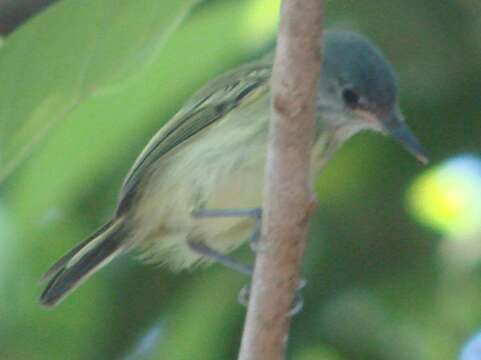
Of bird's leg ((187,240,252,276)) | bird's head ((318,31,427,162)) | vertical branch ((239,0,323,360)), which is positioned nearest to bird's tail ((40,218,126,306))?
bird's leg ((187,240,252,276))

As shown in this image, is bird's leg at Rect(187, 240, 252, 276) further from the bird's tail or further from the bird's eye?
the bird's eye

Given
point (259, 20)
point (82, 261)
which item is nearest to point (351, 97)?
point (259, 20)

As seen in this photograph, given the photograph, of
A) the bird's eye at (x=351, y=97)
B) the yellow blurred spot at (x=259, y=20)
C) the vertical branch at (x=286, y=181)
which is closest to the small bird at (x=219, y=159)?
the bird's eye at (x=351, y=97)

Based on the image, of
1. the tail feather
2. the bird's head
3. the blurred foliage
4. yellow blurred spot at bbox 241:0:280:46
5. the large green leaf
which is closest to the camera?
the large green leaf

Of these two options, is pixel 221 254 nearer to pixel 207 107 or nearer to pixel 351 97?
pixel 207 107

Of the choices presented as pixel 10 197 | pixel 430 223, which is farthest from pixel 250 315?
pixel 430 223
